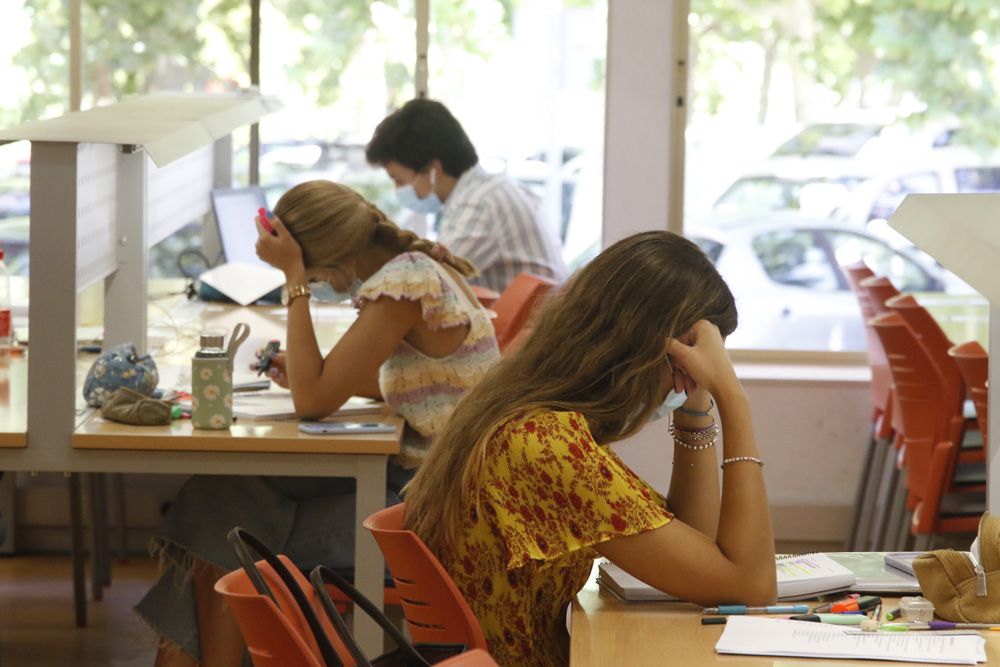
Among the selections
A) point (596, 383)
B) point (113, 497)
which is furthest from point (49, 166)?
point (113, 497)

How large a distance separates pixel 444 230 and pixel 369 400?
153 cm

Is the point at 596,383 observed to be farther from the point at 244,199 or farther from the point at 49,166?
the point at 244,199

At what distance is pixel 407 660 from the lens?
1.54m

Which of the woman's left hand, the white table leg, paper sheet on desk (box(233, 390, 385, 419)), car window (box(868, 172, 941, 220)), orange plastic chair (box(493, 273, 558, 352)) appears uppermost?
car window (box(868, 172, 941, 220))

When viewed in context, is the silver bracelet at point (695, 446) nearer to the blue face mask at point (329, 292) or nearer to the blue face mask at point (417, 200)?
the blue face mask at point (329, 292)

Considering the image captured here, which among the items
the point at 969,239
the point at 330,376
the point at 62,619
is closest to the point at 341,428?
the point at 330,376

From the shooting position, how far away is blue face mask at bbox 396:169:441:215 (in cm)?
440

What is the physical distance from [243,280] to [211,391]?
1951 millimetres

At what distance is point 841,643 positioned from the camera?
1501 millimetres

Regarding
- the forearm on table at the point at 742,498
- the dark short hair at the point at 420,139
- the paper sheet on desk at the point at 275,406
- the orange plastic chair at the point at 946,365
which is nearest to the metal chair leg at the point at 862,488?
the orange plastic chair at the point at 946,365

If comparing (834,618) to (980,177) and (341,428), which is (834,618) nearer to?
(341,428)

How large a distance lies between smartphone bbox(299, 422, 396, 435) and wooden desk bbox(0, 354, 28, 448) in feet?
1.59

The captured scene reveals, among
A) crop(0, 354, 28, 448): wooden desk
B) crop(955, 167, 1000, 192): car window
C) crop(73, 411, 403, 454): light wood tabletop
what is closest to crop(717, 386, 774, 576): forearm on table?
crop(73, 411, 403, 454): light wood tabletop

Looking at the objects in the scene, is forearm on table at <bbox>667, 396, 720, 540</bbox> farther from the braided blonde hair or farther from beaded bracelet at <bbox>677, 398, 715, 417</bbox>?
the braided blonde hair
